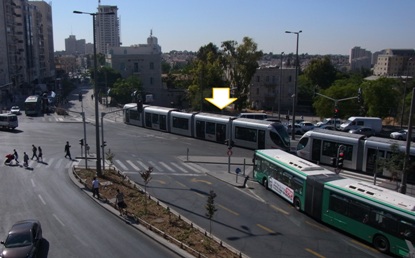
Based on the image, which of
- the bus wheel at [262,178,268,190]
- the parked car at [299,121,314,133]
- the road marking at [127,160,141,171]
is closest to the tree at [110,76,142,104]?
the parked car at [299,121,314,133]

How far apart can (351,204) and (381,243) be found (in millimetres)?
2090

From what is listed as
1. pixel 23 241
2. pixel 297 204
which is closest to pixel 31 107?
pixel 23 241

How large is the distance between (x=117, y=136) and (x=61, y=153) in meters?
10.3

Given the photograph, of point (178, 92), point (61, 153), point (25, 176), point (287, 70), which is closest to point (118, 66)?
point (178, 92)

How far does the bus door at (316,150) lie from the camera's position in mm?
31891

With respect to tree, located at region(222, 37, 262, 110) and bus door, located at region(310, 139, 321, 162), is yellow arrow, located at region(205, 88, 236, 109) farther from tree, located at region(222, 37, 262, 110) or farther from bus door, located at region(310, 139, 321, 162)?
bus door, located at region(310, 139, 321, 162)

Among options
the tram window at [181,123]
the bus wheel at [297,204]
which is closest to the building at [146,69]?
the tram window at [181,123]

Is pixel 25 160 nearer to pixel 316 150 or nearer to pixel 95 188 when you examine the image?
pixel 95 188

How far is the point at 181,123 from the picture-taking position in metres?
46.6

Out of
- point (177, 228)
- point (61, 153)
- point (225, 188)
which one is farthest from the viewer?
point (61, 153)

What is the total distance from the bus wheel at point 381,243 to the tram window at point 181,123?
30.4 meters

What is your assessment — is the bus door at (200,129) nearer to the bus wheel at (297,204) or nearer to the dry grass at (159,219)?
the dry grass at (159,219)

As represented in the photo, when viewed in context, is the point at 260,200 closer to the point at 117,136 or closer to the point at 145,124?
the point at 117,136

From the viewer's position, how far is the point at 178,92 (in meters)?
87.1
